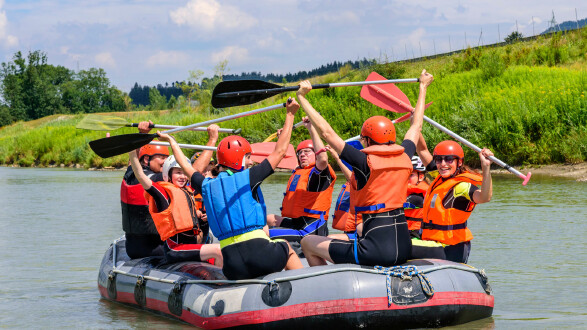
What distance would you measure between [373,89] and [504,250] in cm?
303

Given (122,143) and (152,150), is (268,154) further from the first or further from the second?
(122,143)

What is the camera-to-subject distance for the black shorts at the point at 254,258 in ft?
16.0

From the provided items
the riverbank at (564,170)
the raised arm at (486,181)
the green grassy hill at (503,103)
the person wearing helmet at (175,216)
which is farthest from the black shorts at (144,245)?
the green grassy hill at (503,103)

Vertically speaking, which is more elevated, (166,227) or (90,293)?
(166,227)

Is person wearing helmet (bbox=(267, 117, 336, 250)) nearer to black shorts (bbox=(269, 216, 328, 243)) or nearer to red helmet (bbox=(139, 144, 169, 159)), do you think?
black shorts (bbox=(269, 216, 328, 243))

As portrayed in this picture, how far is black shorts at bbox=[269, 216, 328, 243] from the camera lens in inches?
268

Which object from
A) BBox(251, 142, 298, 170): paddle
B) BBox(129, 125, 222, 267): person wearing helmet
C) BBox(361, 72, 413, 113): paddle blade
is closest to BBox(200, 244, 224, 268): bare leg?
BBox(129, 125, 222, 267): person wearing helmet

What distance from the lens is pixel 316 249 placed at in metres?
5.15

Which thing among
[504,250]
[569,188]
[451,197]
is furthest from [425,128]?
[451,197]

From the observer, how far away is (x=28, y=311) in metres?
6.60

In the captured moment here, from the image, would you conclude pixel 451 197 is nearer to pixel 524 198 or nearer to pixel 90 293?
pixel 90 293

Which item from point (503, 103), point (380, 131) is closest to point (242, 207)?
point (380, 131)

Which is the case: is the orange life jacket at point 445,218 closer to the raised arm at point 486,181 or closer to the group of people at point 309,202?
the group of people at point 309,202

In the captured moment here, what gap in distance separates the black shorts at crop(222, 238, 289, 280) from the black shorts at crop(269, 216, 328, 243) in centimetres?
171
